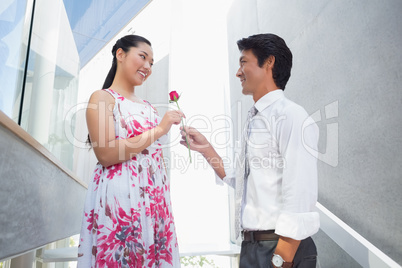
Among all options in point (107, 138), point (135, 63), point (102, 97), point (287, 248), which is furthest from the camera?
point (135, 63)

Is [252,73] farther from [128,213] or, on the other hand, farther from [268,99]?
[128,213]

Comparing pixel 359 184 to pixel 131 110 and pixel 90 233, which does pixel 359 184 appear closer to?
pixel 131 110

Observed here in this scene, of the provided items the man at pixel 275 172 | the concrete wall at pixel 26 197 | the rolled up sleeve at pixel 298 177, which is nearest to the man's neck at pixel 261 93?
the man at pixel 275 172

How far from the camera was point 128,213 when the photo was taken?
3.73 ft

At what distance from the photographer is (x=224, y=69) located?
Answer: 3639 mm

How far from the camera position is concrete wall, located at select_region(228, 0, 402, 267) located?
1.35 meters

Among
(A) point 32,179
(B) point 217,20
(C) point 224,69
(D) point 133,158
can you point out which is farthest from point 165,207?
(B) point 217,20

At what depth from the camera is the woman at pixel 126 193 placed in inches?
43.6

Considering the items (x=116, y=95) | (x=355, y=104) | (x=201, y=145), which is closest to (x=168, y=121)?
(x=116, y=95)

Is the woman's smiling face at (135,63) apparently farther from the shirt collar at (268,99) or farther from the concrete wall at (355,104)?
the concrete wall at (355,104)

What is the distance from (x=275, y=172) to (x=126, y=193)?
1.74 feet

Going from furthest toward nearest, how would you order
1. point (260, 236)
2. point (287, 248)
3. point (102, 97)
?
point (102, 97) < point (260, 236) < point (287, 248)

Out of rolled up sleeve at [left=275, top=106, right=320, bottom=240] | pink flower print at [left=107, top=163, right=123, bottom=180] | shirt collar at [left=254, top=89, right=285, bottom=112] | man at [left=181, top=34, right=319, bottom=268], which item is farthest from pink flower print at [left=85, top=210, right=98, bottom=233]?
shirt collar at [left=254, top=89, right=285, bottom=112]

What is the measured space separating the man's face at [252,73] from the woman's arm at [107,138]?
0.41 metres
